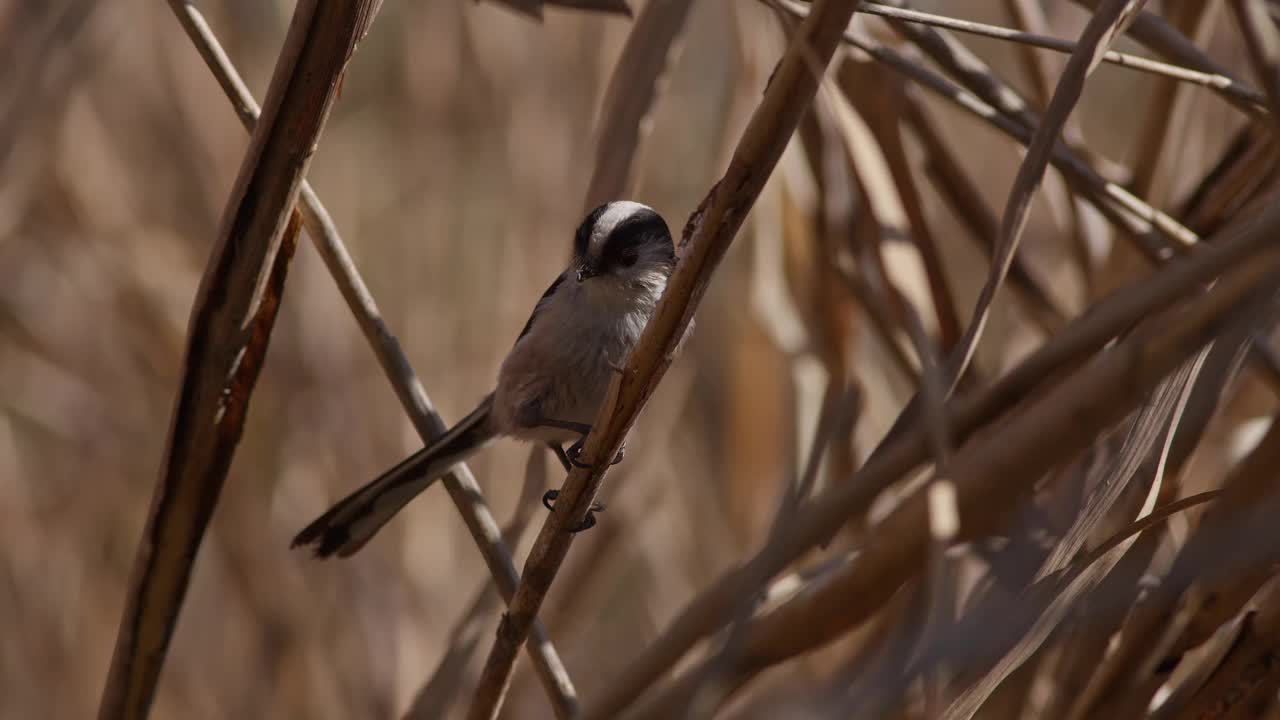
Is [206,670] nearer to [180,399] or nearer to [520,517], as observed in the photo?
[520,517]

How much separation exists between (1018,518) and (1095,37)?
0.40 m

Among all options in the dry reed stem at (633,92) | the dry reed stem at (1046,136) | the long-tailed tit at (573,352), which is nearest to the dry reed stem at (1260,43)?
the dry reed stem at (1046,136)

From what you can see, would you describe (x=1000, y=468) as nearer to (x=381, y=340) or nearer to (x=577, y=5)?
(x=381, y=340)

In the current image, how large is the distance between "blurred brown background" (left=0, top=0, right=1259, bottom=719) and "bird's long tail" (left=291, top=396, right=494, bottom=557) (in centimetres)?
74

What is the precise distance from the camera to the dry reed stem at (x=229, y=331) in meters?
1.03

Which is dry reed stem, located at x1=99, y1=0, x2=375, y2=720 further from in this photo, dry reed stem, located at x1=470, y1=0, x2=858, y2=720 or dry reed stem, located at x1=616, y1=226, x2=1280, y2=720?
dry reed stem, located at x1=616, y1=226, x2=1280, y2=720

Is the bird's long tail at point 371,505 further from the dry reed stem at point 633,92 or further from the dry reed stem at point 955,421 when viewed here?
the dry reed stem at point 955,421

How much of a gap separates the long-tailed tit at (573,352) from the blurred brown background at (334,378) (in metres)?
0.52

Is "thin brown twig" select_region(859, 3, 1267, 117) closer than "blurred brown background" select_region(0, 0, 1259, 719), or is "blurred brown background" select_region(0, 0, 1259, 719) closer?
"thin brown twig" select_region(859, 3, 1267, 117)

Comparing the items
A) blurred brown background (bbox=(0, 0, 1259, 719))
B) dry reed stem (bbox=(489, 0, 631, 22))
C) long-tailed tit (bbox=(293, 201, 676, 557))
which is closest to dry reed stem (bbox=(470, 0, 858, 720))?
dry reed stem (bbox=(489, 0, 631, 22))

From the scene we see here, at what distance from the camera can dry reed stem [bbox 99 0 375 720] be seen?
1025 mm

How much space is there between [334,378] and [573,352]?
975 millimetres

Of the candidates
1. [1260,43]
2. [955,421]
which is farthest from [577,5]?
[1260,43]

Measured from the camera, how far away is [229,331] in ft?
3.72
